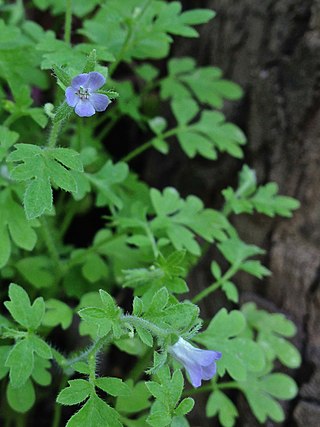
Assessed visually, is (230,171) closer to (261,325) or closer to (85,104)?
(261,325)

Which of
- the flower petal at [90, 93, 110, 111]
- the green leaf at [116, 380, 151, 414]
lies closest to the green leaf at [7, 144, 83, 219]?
the flower petal at [90, 93, 110, 111]

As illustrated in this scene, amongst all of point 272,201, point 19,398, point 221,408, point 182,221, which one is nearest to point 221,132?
point 272,201

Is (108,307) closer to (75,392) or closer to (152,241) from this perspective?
(75,392)

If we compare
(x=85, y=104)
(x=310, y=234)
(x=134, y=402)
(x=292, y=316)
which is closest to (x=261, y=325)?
(x=292, y=316)

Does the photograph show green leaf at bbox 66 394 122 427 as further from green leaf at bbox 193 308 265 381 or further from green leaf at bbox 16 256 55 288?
green leaf at bbox 16 256 55 288

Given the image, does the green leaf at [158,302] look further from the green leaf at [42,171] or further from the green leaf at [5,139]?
the green leaf at [5,139]

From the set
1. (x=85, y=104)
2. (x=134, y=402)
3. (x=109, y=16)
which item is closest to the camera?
(x=85, y=104)

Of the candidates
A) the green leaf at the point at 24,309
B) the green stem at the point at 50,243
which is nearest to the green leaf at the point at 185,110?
the green stem at the point at 50,243
